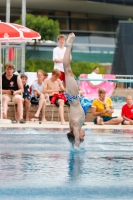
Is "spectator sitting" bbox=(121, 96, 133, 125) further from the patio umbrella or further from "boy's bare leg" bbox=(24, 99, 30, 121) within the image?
the patio umbrella

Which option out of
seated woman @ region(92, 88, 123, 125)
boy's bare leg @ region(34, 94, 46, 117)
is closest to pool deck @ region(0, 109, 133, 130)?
seated woman @ region(92, 88, 123, 125)

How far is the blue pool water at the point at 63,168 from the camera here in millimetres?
6289

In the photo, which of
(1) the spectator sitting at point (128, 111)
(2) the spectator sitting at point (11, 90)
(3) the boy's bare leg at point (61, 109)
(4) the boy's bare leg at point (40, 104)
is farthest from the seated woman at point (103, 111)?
(2) the spectator sitting at point (11, 90)

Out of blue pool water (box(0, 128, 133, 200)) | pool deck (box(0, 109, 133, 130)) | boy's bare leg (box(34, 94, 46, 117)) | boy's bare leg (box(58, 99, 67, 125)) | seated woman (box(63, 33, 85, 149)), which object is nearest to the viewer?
blue pool water (box(0, 128, 133, 200))

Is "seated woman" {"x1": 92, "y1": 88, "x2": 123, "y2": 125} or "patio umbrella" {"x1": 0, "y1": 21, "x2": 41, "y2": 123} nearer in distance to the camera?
"patio umbrella" {"x1": 0, "y1": 21, "x2": 41, "y2": 123}

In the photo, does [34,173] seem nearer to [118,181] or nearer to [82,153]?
[118,181]

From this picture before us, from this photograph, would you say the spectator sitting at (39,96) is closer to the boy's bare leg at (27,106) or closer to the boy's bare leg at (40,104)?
the boy's bare leg at (40,104)

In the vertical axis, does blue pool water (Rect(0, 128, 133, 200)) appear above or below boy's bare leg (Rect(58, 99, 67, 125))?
below

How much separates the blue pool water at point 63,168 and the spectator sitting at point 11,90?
384 cm

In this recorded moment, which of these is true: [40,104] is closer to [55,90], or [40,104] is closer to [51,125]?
[55,90]

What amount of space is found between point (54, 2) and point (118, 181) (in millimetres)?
49524

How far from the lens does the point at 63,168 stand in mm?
7758

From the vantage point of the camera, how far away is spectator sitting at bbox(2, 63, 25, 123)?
52.3ft

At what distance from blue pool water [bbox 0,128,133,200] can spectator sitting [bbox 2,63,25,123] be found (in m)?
3.84
